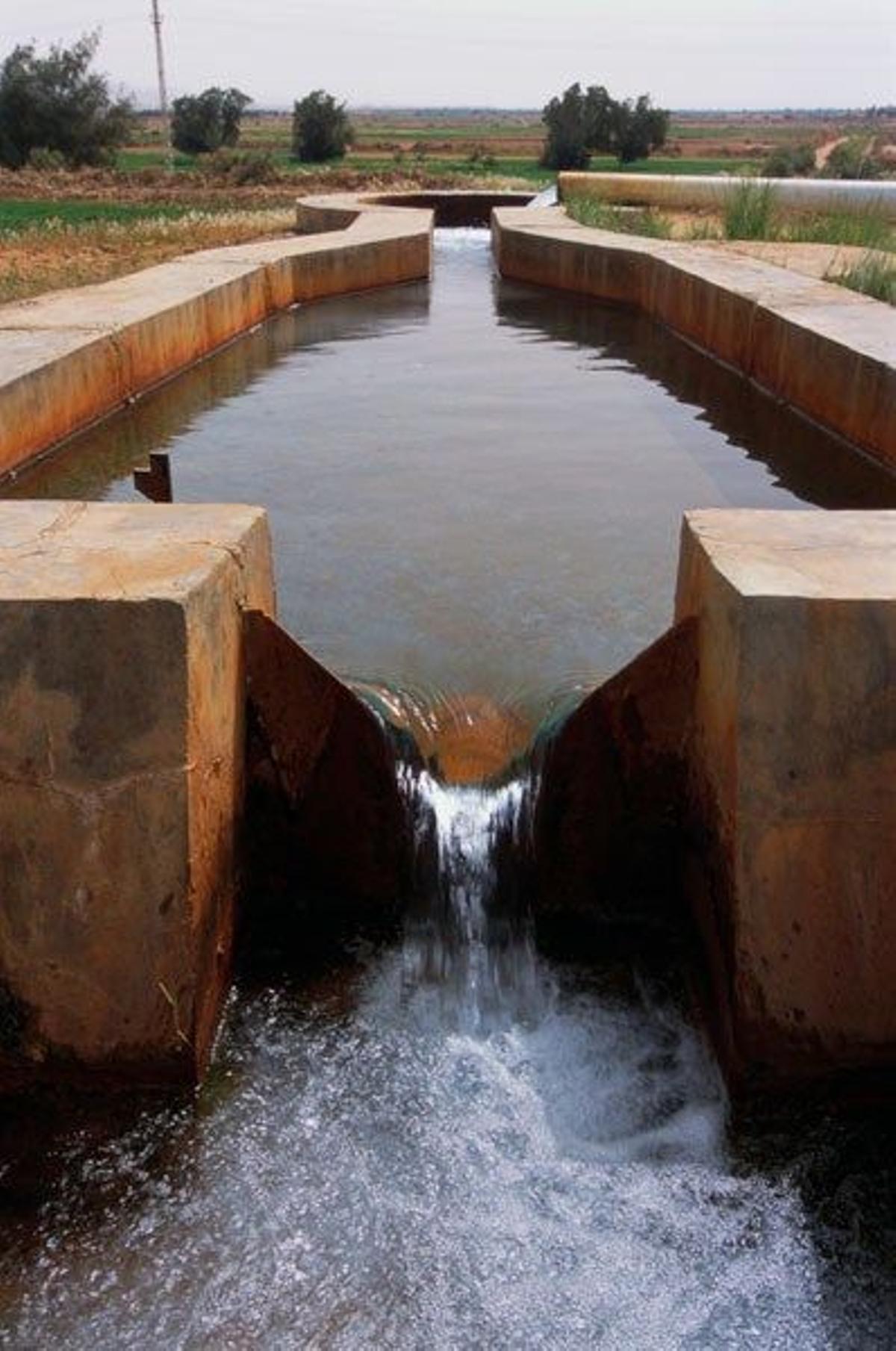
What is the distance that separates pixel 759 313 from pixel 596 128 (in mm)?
33650

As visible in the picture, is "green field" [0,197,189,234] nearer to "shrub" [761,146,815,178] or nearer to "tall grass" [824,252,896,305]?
"shrub" [761,146,815,178]

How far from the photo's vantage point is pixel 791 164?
24.9 metres

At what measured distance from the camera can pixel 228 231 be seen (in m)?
15.0

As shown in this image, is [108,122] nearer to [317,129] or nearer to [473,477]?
[317,129]

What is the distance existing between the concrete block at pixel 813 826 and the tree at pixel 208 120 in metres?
45.7

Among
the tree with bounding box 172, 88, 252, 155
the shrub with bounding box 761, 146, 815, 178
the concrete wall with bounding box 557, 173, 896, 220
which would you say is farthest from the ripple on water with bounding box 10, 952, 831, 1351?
the tree with bounding box 172, 88, 252, 155

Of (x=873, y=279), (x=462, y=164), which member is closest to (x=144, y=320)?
(x=873, y=279)

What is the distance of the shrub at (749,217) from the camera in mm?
11711

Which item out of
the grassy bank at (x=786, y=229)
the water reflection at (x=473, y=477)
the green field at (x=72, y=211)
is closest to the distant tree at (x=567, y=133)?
the green field at (x=72, y=211)

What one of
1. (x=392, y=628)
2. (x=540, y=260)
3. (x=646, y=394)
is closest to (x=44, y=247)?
(x=540, y=260)

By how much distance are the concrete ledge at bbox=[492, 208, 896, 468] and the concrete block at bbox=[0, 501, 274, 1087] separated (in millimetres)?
3984

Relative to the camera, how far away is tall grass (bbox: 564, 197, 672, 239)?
12.9 metres

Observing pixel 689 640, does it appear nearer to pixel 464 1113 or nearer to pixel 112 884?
pixel 464 1113

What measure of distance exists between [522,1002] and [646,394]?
17.8ft
